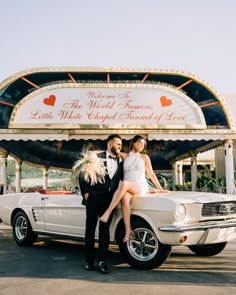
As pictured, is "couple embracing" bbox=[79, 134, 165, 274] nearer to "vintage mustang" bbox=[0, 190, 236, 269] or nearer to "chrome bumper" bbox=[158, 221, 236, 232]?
"vintage mustang" bbox=[0, 190, 236, 269]

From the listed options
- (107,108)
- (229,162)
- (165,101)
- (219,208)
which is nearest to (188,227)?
(219,208)

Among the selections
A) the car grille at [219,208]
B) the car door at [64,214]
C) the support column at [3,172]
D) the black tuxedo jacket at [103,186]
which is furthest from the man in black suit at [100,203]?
the support column at [3,172]

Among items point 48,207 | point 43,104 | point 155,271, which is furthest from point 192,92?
point 155,271

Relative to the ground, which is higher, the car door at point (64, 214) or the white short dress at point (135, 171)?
the white short dress at point (135, 171)

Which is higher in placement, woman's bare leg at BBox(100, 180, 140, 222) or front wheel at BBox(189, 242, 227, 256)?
woman's bare leg at BBox(100, 180, 140, 222)

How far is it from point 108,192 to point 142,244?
81 centimetres

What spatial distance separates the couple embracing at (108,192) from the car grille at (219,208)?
2.85 feet

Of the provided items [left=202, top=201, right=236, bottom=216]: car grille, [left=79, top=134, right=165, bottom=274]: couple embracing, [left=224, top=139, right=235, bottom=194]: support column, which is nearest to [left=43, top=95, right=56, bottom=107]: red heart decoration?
[left=224, top=139, right=235, bottom=194]: support column

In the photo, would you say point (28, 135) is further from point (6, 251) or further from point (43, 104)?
point (6, 251)

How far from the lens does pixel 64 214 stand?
5898 mm

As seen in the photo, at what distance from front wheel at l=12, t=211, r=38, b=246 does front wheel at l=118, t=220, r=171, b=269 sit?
2.40m

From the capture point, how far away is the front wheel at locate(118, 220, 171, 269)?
4.70 meters

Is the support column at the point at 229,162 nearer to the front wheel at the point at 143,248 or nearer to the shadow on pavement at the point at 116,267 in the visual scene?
the shadow on pavement at the point at 116,267

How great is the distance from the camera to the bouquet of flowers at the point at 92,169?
4.81 metres
